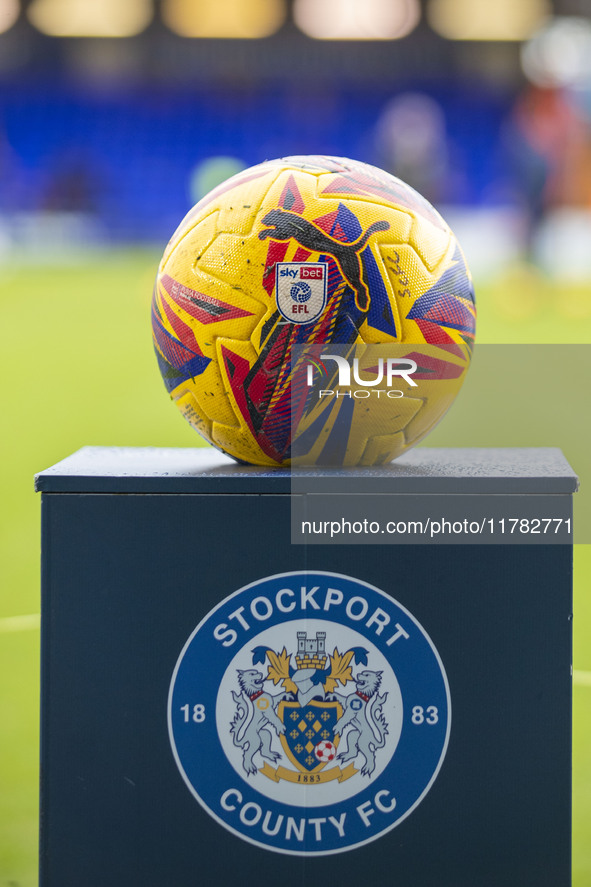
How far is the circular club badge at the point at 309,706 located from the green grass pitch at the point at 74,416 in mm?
468

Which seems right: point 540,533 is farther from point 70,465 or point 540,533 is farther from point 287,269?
point 70,465

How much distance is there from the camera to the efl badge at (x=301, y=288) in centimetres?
185

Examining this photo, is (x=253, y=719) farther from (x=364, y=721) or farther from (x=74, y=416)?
(x=74, y=416)

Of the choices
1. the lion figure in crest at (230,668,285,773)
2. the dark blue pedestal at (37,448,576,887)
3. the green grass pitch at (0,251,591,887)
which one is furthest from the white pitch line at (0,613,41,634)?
the lion figure in crest at (230,668,285,773)

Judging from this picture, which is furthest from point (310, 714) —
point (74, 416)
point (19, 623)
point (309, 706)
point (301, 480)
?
point (74, 416)

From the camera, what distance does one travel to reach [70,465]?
1992mm

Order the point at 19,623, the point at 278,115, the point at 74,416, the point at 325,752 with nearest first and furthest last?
the point at 325,752
the point at 19,623
the point at 74,416
the point at 278,115

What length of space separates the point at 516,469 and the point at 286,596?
48 centimetres

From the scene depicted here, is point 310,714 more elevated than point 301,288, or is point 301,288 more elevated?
point 301,288

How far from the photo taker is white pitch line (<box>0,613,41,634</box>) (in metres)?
3.24

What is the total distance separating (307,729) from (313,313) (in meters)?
0.72

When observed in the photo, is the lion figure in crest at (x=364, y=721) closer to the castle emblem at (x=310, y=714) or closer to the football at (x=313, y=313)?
the castle emblem at (x=310, y=714)

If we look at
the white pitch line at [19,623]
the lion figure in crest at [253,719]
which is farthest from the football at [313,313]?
the white pitch line at [19,623]

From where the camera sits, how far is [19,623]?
10.7 feet
